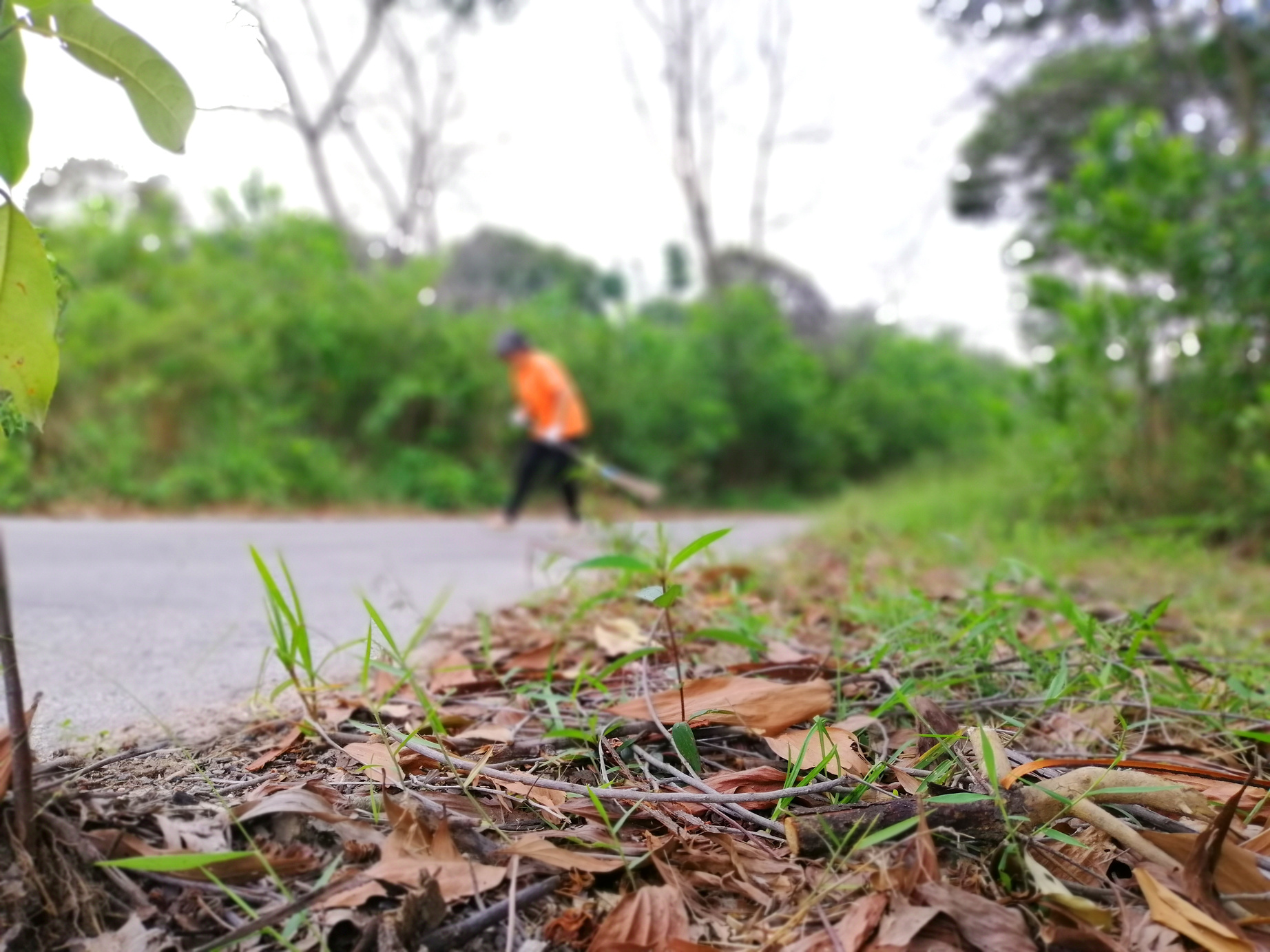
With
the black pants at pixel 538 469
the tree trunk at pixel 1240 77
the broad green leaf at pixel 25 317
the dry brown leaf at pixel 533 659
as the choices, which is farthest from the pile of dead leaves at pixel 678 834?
the tree trunk at pixel 1240 77

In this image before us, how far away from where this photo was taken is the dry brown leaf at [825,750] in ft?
4.03

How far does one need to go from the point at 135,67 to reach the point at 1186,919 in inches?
57.7

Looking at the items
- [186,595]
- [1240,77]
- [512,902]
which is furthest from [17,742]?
[1240,77]

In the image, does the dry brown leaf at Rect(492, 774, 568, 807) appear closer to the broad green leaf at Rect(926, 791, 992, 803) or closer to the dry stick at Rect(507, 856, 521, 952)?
the dry stick at Rect(507, 856, 521, 952)

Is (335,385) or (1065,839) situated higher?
(335,385)

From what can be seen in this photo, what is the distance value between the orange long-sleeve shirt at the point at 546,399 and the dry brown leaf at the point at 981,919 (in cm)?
648

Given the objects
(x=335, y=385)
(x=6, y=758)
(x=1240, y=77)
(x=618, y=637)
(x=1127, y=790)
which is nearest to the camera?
(x=6, y=758)

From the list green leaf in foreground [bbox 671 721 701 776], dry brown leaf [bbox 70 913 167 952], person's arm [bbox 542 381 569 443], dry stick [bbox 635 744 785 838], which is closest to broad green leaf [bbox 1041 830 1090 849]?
dry stick [bbox 635 744 785 838]

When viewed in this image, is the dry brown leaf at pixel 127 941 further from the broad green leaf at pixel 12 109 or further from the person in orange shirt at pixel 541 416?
the person in orange shirt at pixel 541 416

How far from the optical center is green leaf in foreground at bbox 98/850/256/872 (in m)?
0.90

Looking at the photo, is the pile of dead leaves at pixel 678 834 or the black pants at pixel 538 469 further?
the black pants at pixel 538 469

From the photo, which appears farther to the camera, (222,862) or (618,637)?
(618,637)

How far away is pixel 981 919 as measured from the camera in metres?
0.93

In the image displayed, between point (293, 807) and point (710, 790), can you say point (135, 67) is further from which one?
point (710, 790)
